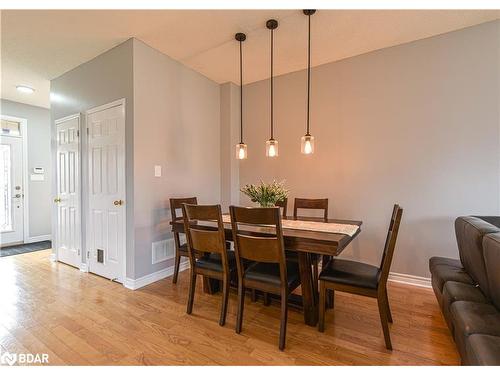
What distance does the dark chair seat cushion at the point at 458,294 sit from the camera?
1542 mm

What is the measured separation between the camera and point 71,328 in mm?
1913

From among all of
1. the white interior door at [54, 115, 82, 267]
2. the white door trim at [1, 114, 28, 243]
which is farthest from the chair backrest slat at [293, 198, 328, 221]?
the white door trim at [1, 114, 28, 243]

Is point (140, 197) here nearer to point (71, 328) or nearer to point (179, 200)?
point (179, 200)

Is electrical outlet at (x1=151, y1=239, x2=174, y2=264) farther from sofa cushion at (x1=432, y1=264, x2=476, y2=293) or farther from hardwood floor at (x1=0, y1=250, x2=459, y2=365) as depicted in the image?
sofa cushion at (x1=432, y1=264, x2=476, y2=293)

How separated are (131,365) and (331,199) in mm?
2629

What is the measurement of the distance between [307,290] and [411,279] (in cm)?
159

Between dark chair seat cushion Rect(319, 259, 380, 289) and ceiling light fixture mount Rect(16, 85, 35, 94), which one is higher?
ceiling light fixture mount Rect(16, 85, 35, 94)

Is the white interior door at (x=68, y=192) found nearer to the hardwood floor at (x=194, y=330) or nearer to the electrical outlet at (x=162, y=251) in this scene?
the hardwood floor at (x=194, y=330)

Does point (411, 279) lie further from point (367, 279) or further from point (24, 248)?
point (24, 248)

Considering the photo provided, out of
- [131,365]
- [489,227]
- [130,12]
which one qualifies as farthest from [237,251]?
[130,12]

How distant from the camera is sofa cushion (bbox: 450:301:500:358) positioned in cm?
124

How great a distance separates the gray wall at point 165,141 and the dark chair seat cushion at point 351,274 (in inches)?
78.0

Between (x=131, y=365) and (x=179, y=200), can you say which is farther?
(x=179, y=200)

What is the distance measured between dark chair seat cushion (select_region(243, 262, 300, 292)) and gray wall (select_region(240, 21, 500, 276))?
4.81 ft
